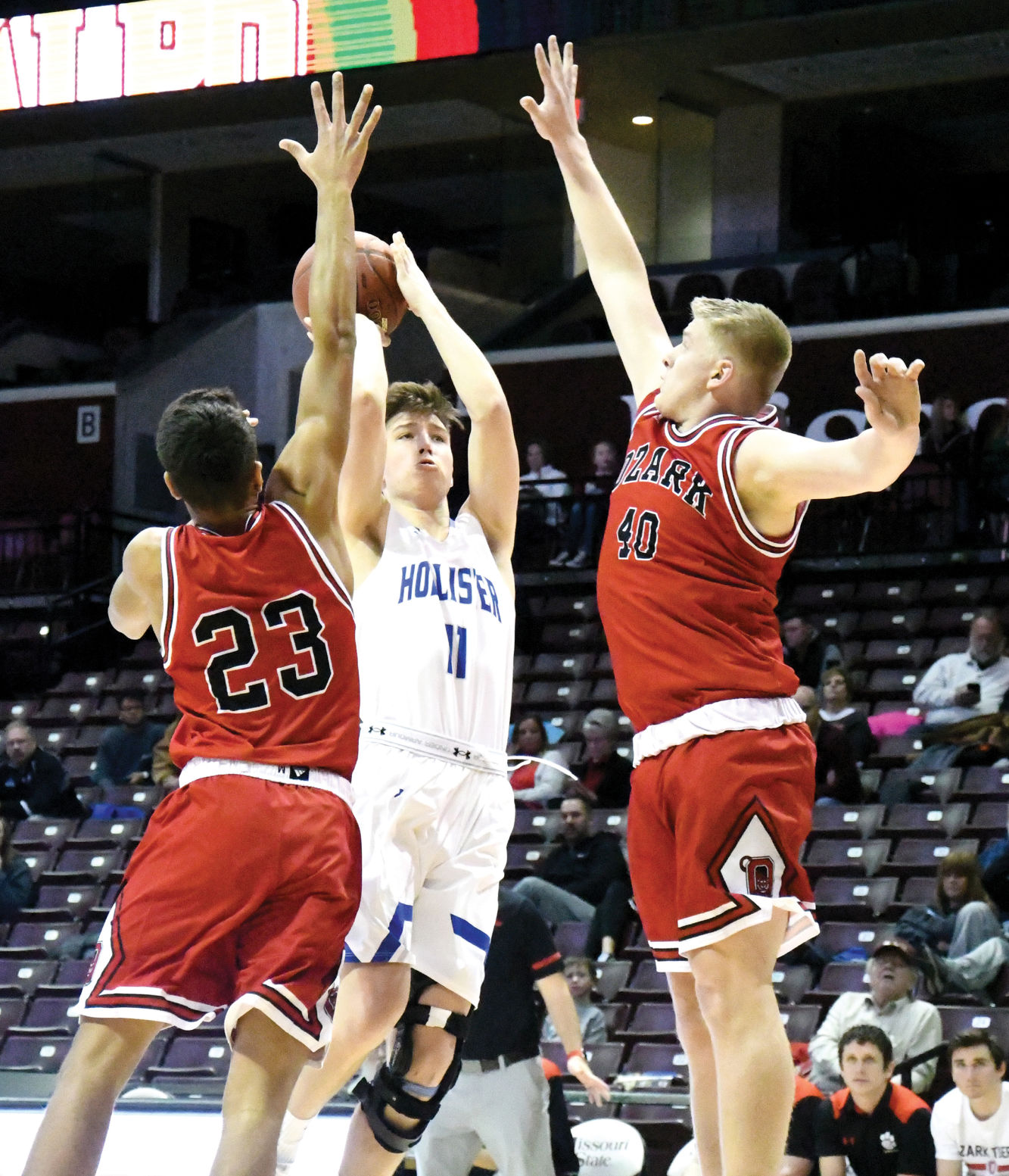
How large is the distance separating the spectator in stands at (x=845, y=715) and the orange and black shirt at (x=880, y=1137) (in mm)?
4151

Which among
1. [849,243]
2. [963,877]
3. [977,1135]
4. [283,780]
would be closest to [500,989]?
[977,1135]

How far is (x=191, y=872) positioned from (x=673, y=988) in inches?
45.9

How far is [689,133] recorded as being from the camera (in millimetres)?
19797

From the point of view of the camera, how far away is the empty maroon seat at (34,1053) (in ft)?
35.1

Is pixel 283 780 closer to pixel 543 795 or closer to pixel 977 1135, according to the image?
pixel 977 1135

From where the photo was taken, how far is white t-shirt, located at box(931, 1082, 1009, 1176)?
7227mm

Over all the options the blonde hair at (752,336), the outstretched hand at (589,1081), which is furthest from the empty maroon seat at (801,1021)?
the blonde hair at (752,336)

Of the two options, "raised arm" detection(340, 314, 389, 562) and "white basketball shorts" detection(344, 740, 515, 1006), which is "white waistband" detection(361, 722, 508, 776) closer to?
"white basketball shorts" detection(344, 740, 515, 1006)

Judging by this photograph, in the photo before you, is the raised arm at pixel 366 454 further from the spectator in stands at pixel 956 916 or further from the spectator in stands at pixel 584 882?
the spectator in stands at pixel 584 882

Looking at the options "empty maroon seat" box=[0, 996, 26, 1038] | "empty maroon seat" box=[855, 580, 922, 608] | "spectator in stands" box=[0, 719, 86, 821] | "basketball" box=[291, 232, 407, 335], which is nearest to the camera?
"basketball" box=[291, 232, 407, 335]

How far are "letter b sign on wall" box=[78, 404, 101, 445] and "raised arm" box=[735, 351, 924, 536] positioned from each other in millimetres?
17402

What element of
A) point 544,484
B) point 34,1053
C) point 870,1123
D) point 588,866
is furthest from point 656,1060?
point 544,484

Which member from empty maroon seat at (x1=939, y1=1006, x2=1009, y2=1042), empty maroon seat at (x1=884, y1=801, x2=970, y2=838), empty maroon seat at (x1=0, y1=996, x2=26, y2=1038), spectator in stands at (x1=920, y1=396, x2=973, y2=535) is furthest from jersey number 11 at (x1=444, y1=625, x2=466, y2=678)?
spectator in stands at (x1=920, y1=396, x2=973, y2=535)

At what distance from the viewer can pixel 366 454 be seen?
476 cm
